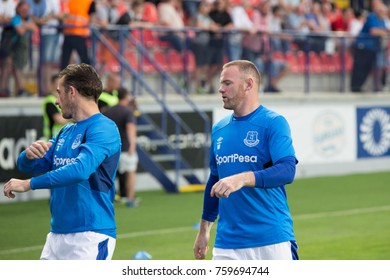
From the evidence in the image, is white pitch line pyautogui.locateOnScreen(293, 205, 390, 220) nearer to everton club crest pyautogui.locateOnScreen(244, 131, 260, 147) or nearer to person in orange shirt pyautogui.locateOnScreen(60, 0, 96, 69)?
person in orange shirt pyautogui.locateOnScreen(60, 0, 96, 69)

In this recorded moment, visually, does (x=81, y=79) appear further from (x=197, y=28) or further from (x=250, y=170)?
(x=197, y=28)

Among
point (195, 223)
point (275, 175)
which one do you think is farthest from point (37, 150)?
point (195, 223)

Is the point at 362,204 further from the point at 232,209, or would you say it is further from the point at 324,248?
the point at 232,209

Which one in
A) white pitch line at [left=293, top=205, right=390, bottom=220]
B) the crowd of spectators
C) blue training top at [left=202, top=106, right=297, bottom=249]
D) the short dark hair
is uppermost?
the short dark hair

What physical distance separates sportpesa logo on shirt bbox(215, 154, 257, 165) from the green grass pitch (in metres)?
5.24

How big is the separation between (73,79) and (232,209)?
145 cm

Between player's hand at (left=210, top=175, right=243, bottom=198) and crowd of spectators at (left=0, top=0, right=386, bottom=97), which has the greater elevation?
player's hand at (left=210, top=175, right=243, bottom=198)

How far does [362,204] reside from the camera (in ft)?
60.5

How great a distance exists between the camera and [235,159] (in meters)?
7.16

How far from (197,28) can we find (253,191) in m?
15.9

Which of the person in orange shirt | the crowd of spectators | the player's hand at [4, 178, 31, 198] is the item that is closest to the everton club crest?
the player's hand at [4, 178, 31, 198]

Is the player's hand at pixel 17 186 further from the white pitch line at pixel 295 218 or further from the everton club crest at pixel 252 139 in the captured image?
the white pitch line at pixel 295 218

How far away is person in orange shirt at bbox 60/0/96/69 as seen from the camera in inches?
781

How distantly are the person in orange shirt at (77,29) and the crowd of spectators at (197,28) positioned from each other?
0.02 metres
